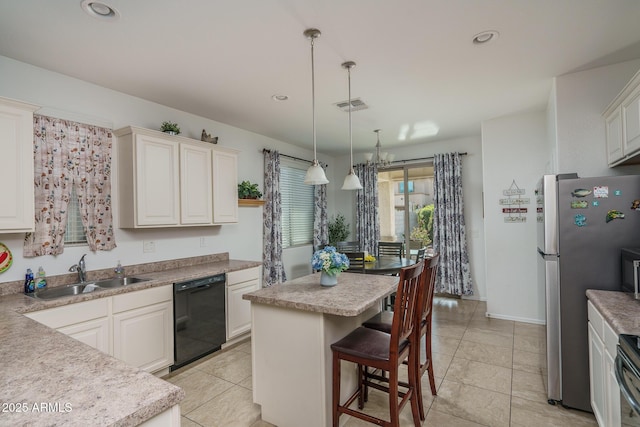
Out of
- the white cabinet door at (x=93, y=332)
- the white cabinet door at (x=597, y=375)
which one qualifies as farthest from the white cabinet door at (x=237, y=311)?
the white cabinet door at (x=597, y=375)

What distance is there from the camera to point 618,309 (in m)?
1.79

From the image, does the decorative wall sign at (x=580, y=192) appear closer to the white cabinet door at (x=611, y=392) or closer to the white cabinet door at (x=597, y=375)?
the white cabinet door at (x=597, y=375)

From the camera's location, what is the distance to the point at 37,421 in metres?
0.85

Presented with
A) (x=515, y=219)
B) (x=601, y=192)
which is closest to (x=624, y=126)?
(x=601, y=192)

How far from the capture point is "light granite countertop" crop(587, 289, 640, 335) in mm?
1559

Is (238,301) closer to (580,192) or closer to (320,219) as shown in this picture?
(320,219)

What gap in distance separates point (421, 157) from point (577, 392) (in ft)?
13.4

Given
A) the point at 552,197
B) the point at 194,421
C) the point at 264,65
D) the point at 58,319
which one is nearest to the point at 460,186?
the point at 552,197

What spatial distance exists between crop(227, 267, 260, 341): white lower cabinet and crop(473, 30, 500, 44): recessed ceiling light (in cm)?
307

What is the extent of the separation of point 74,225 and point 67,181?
0.39m

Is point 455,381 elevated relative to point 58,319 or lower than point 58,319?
lower

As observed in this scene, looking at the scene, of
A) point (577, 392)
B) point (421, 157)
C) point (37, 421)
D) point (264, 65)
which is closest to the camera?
point (37, 421)

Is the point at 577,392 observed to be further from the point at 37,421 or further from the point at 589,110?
the point at 37,421

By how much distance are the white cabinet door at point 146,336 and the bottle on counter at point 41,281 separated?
62 cm
